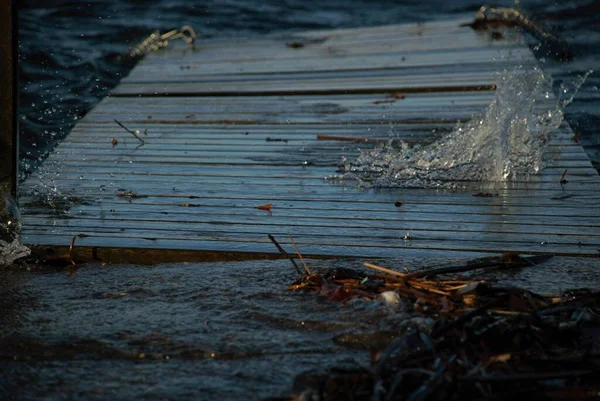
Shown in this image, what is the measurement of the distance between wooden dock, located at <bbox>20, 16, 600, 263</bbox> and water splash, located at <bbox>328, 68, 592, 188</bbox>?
0.41ft

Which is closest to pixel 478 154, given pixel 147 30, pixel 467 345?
pixel 467 345

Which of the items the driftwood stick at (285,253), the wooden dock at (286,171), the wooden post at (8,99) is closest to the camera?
the driftwood stick at (285,253)

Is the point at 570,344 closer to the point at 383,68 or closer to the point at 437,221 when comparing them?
the point at 437,221

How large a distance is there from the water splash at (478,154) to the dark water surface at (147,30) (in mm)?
1597

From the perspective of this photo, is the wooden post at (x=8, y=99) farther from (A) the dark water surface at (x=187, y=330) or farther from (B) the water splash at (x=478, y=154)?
(B) the water splash at (x=478, y=154)

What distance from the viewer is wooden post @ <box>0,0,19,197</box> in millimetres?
4121

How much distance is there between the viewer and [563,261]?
12.5 feet

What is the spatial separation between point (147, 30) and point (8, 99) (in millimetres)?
8389

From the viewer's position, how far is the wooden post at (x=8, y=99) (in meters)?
4.12

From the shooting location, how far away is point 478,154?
18.1ft

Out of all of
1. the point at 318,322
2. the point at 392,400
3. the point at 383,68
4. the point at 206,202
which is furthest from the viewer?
the point at 383,68

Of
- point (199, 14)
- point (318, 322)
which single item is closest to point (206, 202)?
point (318, 322)

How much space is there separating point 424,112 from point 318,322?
404 cm

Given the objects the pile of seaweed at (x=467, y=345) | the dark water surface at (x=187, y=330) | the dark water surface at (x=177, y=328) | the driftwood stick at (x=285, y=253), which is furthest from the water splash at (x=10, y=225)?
the pile of seaweed at (x=467, y=345)
